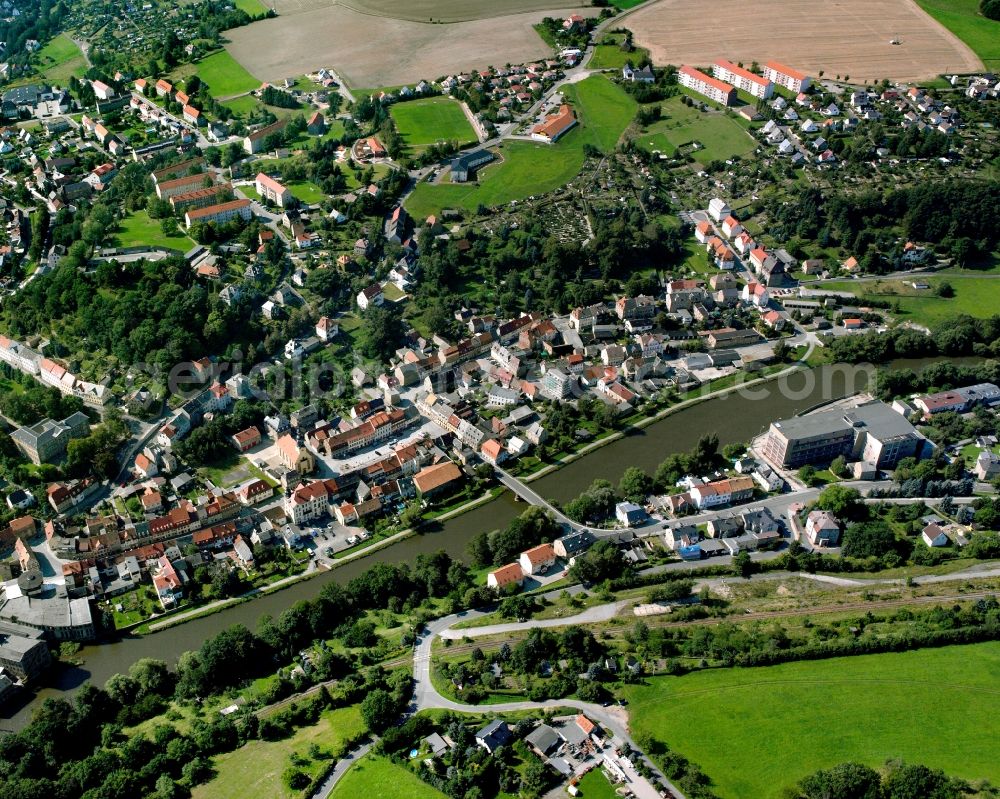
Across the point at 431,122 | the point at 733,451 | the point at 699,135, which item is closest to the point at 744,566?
the point at 733,451

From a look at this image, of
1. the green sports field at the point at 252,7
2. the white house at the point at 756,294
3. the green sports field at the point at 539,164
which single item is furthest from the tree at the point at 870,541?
the green sports field at the point at 252,7

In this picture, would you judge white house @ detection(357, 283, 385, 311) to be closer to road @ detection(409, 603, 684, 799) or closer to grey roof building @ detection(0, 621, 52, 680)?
grey roof building @ detection(0, 621, 52, 680)

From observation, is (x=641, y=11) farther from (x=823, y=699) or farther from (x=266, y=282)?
(x=823, y=699)

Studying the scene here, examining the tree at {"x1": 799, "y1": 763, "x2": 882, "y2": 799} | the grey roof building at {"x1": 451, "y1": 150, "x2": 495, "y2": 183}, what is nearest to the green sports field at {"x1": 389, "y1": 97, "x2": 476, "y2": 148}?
the grey roof building at {"x1": 451, "y1": 150, "x2": 495, "y2": 183}

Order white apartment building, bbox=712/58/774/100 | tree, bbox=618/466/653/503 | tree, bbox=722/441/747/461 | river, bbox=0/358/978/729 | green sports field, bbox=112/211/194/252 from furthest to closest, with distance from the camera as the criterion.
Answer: white apartment building, bbox=712/58/774/100 → green sports field, bbox=112/211/194/252 → tree, bbox=722/441/747/461 → tree, bbox=618/466/653/503 → river, bbox=0/358/978/729

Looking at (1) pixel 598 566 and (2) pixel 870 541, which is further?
(2) pixel 870 541

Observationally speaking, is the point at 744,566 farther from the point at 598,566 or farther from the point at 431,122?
the point at 431,122
